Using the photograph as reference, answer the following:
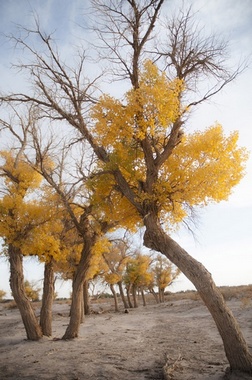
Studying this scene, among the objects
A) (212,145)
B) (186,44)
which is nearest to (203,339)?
(212,145)

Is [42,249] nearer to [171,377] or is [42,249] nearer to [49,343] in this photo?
[49,343]

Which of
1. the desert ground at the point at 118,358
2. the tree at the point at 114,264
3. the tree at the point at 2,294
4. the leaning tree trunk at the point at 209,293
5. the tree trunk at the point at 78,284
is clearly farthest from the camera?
the tree at the point at 2,294

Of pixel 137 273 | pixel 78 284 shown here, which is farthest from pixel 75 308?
pixel 137 273

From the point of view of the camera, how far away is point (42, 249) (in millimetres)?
11844

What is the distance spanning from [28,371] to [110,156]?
5.85 meters

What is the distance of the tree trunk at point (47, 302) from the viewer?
12445mm

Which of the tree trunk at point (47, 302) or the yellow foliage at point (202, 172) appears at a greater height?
the yellow foliage at point (202, 172)

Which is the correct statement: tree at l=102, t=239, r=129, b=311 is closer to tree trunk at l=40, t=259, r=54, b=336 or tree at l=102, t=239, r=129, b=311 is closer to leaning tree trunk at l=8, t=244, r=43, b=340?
tree trunk at l=40, t=259, r=54, b=336

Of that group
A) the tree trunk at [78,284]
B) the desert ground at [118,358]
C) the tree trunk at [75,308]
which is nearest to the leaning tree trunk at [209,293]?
the desert ground at [118,358]

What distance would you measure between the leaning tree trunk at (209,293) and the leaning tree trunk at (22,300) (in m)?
6.94

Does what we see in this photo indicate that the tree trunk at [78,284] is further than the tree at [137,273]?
No

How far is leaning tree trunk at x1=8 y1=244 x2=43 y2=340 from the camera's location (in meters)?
11.5

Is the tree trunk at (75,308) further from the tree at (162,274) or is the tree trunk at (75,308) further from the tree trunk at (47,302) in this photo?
the tree at (162,274)

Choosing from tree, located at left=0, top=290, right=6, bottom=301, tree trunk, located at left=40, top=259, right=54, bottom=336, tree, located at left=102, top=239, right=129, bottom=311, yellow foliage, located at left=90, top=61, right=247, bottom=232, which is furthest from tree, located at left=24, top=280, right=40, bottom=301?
yellow foliage, located at left=90, top=61, right=247, bottom=232
